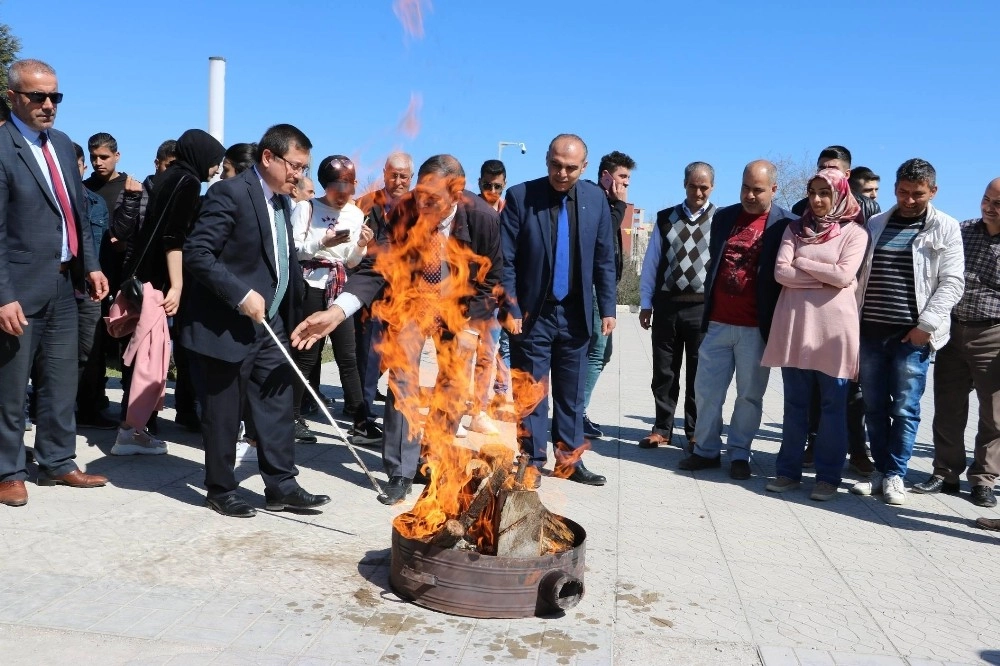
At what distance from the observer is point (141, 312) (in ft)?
20.9

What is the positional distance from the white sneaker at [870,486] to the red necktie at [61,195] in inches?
223

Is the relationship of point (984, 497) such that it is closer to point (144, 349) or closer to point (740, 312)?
point (740, 312)

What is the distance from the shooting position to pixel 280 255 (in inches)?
206

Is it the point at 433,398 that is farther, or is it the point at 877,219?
the point at 877,219

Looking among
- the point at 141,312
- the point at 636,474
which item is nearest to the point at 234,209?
the point at 141,312

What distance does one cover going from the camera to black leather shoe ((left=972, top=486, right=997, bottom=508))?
624 cm

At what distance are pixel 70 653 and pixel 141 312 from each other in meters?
3.56

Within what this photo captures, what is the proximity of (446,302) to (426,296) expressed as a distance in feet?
0.74

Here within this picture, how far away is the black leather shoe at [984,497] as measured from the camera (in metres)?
6.24

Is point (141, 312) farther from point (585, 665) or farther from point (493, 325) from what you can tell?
point (585, 665)

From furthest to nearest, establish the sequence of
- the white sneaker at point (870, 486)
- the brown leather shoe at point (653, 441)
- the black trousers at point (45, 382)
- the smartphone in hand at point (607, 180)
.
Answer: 1. the smartphone in hand at point (607, 180)
2. the brown leather shoe at point (653, 441)
3. the white sneaker at point (870, 486)
4. the black trousers at point (45, 382)

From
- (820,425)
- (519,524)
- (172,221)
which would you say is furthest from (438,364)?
(820,425)

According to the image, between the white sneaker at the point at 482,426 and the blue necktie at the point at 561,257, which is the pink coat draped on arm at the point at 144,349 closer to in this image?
the white sneaker at the point at 482,426

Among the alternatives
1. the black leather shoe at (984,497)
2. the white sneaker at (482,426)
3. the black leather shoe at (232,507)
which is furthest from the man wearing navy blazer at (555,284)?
the black leather shoe at (984,497)
